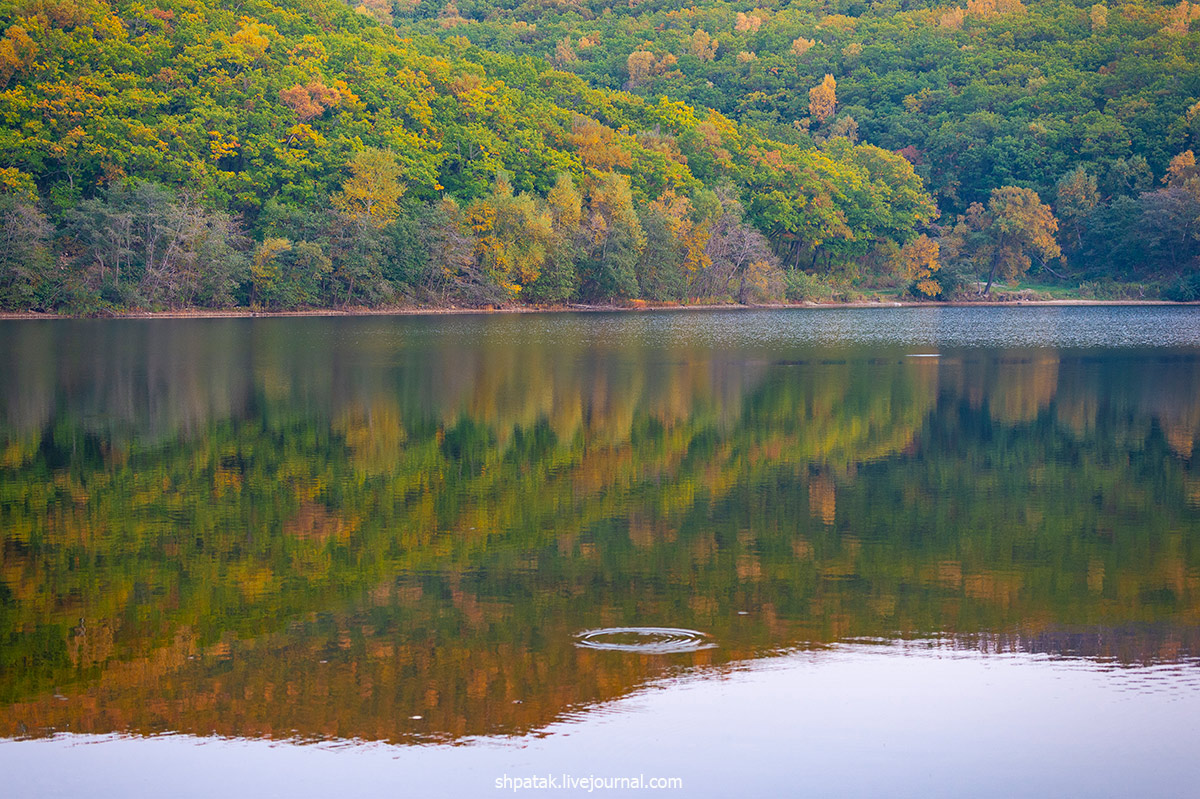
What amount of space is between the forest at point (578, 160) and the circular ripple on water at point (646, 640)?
54139mm

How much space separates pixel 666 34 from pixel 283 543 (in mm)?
121318

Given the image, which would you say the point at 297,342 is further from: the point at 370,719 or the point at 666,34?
the point at 666,34

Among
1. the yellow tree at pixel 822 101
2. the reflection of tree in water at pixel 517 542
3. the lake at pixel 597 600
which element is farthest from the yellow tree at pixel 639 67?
the lake at pixel 597 600

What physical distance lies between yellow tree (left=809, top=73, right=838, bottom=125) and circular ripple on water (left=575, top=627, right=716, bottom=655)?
105041 mm

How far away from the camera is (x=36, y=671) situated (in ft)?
22.4

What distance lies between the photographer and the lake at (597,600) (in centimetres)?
573

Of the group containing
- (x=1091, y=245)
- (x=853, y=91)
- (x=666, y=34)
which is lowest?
(x=1091, y=245)

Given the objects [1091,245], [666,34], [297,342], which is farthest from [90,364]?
[666,34]

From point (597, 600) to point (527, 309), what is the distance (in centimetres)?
6330

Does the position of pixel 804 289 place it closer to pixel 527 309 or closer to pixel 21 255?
pixel 527 309

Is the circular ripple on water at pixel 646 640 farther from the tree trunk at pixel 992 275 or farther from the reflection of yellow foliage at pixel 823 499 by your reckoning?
the tree trunk at pixel 992 275

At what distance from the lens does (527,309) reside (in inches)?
2793

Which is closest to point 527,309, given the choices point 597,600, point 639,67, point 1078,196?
point 1078,196

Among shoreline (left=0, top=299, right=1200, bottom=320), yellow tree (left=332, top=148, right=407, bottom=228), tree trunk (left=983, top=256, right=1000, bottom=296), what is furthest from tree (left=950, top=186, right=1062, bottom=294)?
yellow tree (left=332, top=148, right=407, bottom=228)
